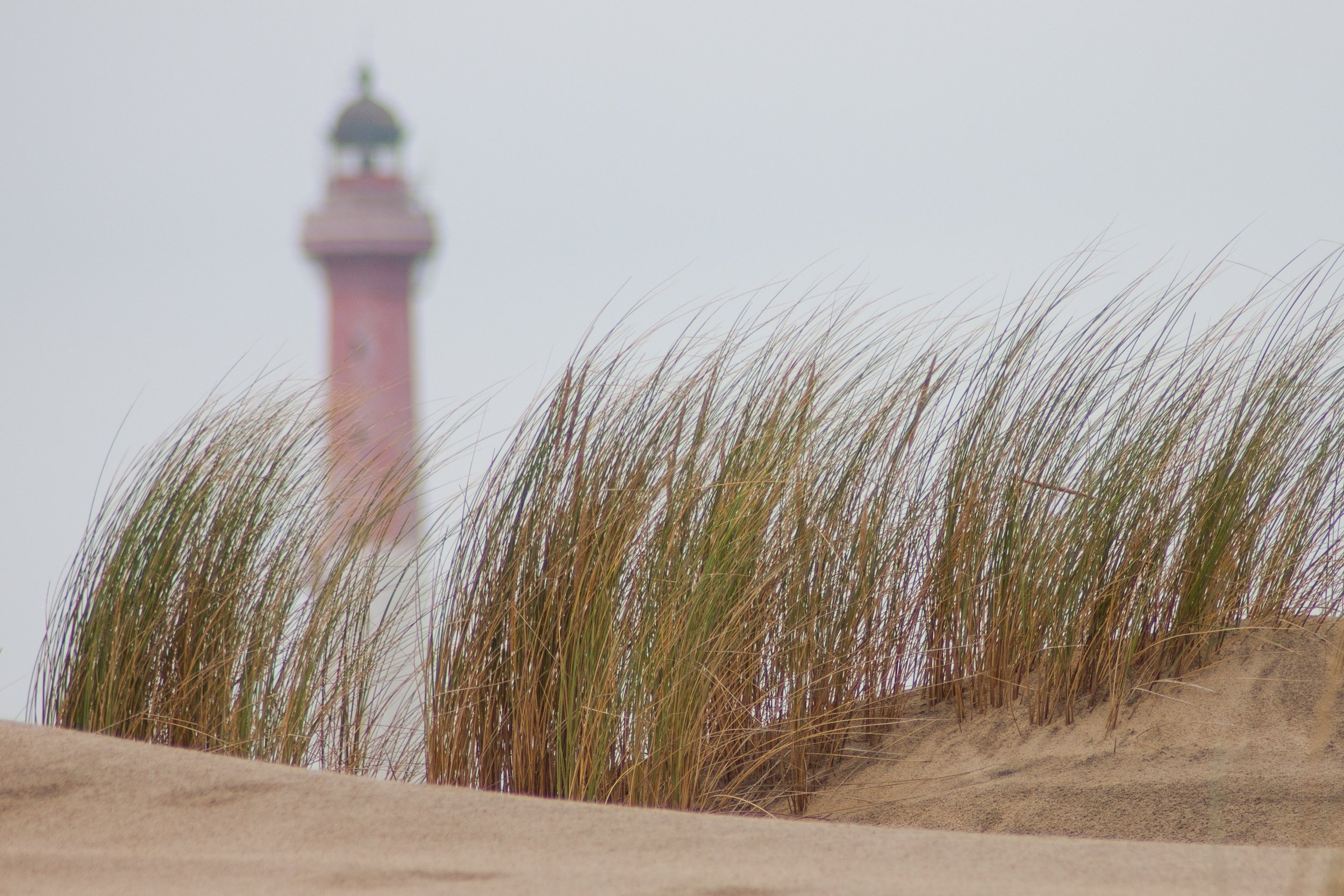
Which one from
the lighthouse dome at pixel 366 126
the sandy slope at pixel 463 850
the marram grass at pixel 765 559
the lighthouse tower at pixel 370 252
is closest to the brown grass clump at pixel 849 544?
the marram grass at pixel 765 559

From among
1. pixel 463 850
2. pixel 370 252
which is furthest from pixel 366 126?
pixel 463 850

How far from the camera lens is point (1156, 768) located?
6.82 feet

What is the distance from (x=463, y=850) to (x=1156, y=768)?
1.33 m

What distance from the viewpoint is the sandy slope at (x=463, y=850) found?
3.69ft

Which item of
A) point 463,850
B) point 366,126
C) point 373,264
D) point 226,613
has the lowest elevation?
point 463,850

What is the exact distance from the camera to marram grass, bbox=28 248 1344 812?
6.89 feet

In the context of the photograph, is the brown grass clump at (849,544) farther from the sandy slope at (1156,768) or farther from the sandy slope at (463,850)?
the sandy slope at (463,850)

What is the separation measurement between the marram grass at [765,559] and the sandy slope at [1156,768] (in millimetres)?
57

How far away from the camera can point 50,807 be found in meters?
1.44

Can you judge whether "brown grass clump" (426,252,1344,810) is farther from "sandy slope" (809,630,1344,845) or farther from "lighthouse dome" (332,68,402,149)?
"lighthouse dome" (332,68,402,149)

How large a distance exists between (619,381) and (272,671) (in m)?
0.87

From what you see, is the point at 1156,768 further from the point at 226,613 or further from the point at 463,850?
the point at 226,613

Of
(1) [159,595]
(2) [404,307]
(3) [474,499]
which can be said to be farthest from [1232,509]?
(2) [404,307]

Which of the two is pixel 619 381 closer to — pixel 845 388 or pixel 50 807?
pixel 845 388
